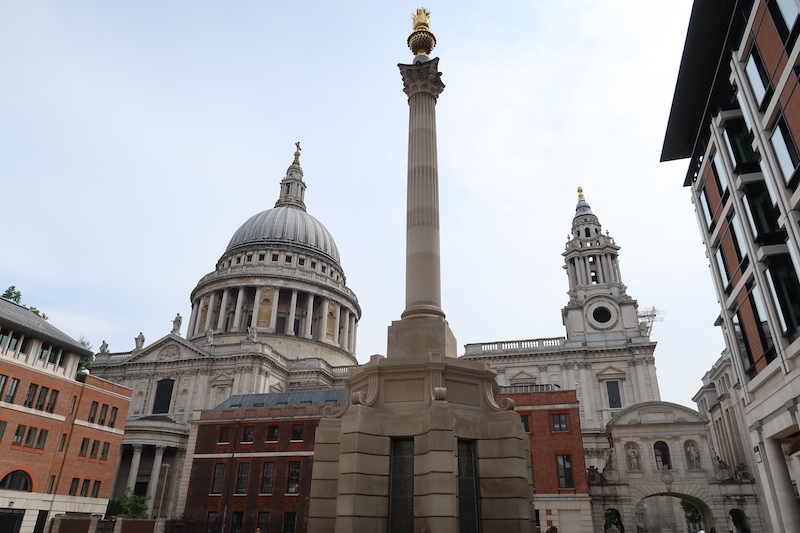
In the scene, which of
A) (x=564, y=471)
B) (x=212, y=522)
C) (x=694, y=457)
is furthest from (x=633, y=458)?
(x=212, y=522)

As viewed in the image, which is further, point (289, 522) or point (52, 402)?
point (289, 522)

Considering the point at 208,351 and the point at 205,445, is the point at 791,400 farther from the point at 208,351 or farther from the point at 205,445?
the point at 208,351

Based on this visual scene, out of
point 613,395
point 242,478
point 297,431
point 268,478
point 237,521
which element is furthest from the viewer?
point 613,395

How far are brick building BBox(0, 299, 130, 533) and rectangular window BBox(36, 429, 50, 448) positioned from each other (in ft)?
0.25

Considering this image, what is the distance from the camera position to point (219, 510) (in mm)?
48312

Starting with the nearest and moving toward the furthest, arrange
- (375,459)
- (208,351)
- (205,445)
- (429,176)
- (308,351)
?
(375,459) < (429,176) < (205,445) < (208,351) < (308,351)

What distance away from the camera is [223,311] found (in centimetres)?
9331

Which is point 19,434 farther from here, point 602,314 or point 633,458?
point 602,314

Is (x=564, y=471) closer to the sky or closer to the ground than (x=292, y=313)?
closer to the ground

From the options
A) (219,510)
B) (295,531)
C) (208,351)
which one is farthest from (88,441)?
(208,351)

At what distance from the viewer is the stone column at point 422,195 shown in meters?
22.0

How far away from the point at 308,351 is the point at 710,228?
69.3 meters

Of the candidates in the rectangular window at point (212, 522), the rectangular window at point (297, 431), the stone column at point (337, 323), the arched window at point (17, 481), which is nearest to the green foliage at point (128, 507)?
the rectangular window at point (212, 522)

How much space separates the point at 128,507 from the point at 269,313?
43396 mm
